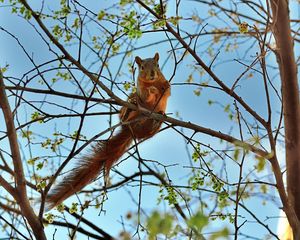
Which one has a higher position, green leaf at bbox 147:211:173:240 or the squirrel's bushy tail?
the squirrel's bushy tail

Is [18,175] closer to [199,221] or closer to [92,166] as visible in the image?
[92,166]

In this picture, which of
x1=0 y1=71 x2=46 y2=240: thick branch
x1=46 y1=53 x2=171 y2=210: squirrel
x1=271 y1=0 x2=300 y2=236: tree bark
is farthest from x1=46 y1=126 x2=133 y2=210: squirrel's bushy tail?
x1=271 y1=0 x2=300 y2=236: tree bark

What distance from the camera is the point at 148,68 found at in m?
3.21

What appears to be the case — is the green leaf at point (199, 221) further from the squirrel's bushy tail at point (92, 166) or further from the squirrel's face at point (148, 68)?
the squirrel's face at point (148, 68)

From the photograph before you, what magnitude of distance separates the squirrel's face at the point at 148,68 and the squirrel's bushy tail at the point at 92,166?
366 millimetres

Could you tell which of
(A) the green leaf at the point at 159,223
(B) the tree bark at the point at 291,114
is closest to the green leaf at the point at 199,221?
(A) the green leaf at the point at 159,223

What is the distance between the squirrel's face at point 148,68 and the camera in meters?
3.15

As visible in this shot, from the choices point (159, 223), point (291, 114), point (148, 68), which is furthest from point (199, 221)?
point (148, 68)

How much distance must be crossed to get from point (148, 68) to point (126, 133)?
0.48 m

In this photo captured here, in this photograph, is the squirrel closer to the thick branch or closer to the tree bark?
the thick branch

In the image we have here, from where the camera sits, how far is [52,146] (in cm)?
249

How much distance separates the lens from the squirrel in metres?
2.41

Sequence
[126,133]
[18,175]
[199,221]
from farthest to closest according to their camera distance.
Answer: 1. [126,133]
2. [18,175]
3. [199,221]

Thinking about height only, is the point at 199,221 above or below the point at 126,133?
below
